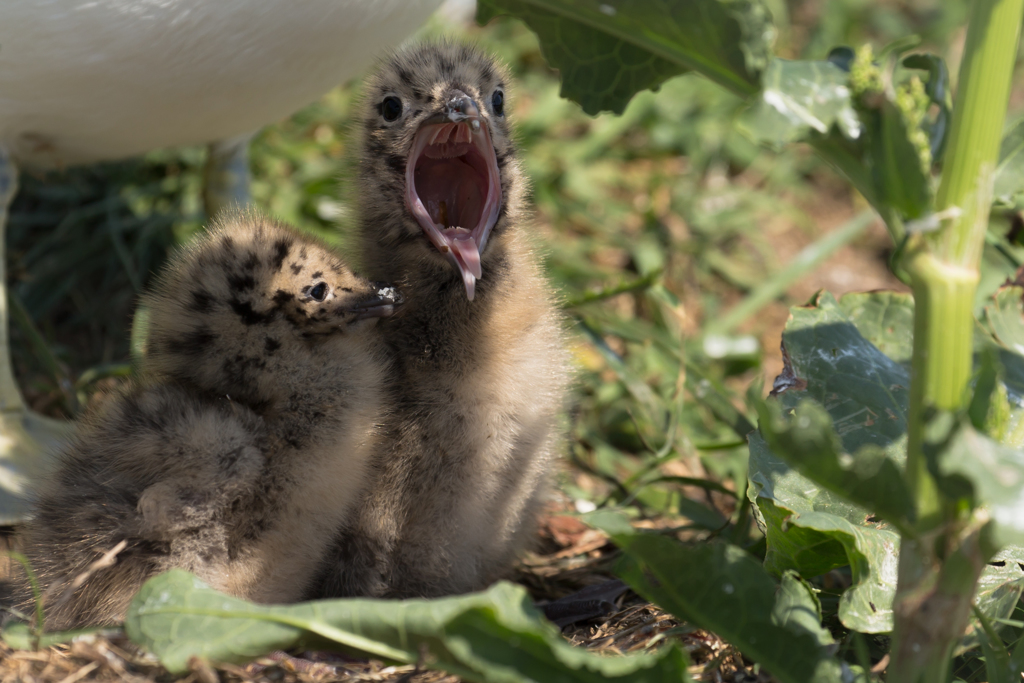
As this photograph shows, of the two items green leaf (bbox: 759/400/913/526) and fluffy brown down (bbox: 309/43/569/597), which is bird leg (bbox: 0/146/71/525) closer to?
fluffy brown down (bbox: 309/43/569/597)

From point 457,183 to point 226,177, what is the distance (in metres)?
1.50

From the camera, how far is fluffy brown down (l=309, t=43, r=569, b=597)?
2.28m

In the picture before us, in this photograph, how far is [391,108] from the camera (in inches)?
91.7

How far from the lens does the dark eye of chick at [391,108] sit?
7.60 feet

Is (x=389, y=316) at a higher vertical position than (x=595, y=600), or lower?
higher

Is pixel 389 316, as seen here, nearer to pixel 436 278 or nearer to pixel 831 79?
pixel 436 278

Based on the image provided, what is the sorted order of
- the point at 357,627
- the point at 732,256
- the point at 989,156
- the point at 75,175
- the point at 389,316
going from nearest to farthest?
1. the point at 989,156
2. the point at 357,627
3. the point at 389,316
4. the point at 75,175
5. the point at 732,256

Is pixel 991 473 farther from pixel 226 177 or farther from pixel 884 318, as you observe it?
pixel 226 177

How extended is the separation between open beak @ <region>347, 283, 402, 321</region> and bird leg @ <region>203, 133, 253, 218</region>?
1641 millimetres

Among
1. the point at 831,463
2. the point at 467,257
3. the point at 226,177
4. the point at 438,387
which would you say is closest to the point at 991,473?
the point at 831,463

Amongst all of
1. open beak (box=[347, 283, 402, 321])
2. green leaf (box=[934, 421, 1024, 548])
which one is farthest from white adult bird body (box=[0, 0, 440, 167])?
green leaf (box=[934, 421, 1024, 548])

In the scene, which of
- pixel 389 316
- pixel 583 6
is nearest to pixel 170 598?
pixel 389 316

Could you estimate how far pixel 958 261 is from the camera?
1.48 m

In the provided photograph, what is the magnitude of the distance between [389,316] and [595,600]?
86cm
